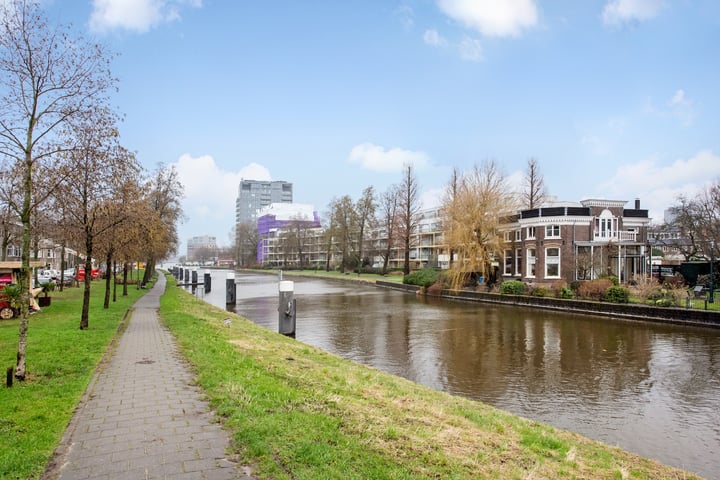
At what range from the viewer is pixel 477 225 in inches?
1487

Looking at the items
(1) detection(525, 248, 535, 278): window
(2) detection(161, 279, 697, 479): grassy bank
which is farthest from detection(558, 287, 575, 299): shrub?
(2) detection(161, 279, 697, 479): grassy bank

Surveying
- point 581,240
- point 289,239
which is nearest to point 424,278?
point 581,240

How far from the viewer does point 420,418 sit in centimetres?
648

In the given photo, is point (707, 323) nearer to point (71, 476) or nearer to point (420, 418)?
point (420, 418)

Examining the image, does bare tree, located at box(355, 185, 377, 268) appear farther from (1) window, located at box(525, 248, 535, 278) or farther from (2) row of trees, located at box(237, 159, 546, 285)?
(1) window, located at box(525, 248, 535, 278)

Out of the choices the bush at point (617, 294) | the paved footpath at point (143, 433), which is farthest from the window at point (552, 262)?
the paved footpath at point (143, 433)

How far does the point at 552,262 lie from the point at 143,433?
39.1m

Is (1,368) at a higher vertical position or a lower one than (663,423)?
higher

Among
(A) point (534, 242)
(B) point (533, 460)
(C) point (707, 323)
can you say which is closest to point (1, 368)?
(B) point (533, 460)

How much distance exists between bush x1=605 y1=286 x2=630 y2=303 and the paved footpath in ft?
83.4

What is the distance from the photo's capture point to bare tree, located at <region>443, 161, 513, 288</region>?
1481 inches

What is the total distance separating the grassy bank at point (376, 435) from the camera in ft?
14.7

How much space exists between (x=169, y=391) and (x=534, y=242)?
38.1 meters

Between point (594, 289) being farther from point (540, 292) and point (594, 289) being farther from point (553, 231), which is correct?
point (553, 231)
